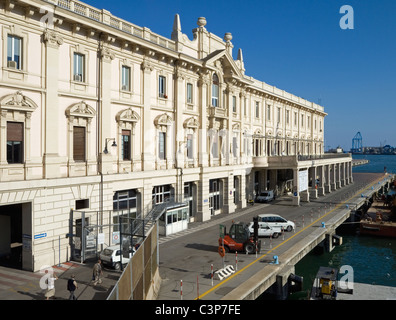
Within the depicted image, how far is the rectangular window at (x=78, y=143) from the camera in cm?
2403

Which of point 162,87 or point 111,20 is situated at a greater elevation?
point 111,20

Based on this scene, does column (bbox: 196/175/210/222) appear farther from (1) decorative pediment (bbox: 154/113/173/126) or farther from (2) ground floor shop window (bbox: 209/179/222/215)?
(1) decorative pediment (bbox: 154/113/173/126)

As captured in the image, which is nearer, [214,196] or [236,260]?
[236,260]

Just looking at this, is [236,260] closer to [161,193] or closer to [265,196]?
[161,193]

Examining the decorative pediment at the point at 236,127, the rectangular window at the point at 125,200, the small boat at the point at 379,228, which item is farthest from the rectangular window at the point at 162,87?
the small boat at the point at 379,228

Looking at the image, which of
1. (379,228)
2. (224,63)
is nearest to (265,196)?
(379,228)

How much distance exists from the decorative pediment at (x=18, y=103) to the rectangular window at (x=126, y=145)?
786cm

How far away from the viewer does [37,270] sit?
20750 mm

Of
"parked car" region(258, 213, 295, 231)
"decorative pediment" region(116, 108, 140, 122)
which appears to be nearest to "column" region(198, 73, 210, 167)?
"parked car" region(258, 213, 295, 231)

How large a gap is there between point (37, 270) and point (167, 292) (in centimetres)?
878

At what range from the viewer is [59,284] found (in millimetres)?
18719

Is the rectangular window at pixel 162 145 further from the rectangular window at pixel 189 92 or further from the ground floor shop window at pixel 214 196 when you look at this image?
the ground floor shop window at pixel 214 196

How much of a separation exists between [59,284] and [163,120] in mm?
17091
